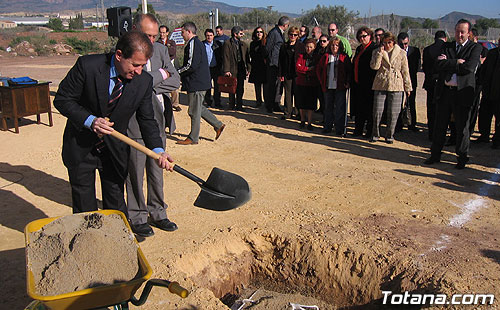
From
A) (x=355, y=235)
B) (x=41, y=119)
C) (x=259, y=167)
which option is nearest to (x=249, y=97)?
(x=41, y=119)

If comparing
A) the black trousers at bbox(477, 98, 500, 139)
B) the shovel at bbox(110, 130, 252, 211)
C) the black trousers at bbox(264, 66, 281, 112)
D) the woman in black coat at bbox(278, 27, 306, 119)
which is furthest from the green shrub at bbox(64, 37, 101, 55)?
the shovel at bbox(110, 130, 252, 211)

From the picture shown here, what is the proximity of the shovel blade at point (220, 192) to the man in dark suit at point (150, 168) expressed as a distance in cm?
99

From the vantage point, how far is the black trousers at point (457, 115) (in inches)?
276

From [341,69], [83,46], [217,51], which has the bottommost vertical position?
[83,46]

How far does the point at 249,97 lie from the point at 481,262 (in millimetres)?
10079

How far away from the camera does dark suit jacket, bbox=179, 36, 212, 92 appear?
832cm

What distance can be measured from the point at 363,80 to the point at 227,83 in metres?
3.66

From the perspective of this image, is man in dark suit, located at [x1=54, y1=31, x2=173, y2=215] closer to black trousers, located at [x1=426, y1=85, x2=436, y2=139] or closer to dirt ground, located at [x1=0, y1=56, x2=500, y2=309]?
dirt ground, located at [x1=0, y1=56, x2=500, y2=309]

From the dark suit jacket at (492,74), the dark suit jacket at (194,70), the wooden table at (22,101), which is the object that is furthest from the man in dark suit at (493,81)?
the wooden table at (22,101)

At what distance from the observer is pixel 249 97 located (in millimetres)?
13906

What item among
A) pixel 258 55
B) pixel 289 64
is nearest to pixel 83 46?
pixel 258 55

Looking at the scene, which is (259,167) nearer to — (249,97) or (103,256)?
(103,256)

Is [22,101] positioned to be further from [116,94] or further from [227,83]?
[116,94]
